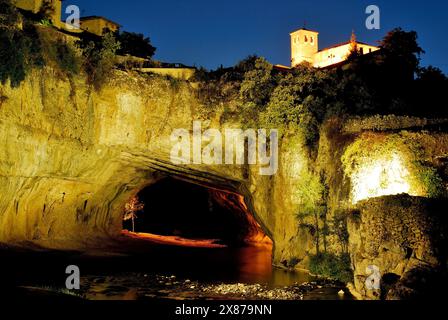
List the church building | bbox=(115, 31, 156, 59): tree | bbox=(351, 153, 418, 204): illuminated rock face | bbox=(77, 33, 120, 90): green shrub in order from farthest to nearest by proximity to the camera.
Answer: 1. the church building
2. bbox=(115, 31, 156, 59): tree
3. bbox=(77, 33, 120, 90): green shrub
4. bbox=(351, 153, 418, 204): illuminated rock face

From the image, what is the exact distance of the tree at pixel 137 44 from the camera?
43.9 metres

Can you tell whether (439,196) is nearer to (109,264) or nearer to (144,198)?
(109,264)

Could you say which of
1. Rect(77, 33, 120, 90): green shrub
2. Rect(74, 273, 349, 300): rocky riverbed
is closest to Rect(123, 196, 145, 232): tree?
Rect(77, 33, 120, 90): green shrub

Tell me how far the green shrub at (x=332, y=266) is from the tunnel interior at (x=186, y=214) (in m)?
21.6

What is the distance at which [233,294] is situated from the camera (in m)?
15.7

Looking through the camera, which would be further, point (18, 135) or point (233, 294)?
point (18, 135)

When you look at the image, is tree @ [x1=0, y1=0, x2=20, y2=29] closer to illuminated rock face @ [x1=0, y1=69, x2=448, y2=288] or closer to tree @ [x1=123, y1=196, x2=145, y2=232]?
illuminated rock face @ [x1=0, y1=69, x2=448, y2=288]

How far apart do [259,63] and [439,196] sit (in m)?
13.1

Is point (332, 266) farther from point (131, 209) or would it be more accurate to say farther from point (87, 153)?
point (131, 209)

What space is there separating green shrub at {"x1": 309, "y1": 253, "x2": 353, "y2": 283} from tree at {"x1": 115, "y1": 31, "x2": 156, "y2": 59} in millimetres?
29090

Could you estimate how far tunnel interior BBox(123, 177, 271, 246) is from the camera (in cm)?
4447

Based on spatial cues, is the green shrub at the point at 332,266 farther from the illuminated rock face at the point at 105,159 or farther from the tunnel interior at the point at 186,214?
the tunnel interior at the point at 186,214

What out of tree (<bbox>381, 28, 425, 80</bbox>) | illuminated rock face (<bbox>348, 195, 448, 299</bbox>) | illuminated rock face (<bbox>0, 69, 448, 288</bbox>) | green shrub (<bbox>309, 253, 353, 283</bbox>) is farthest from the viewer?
tree (<bbox>381, 28, 425, 80</bbox>)
